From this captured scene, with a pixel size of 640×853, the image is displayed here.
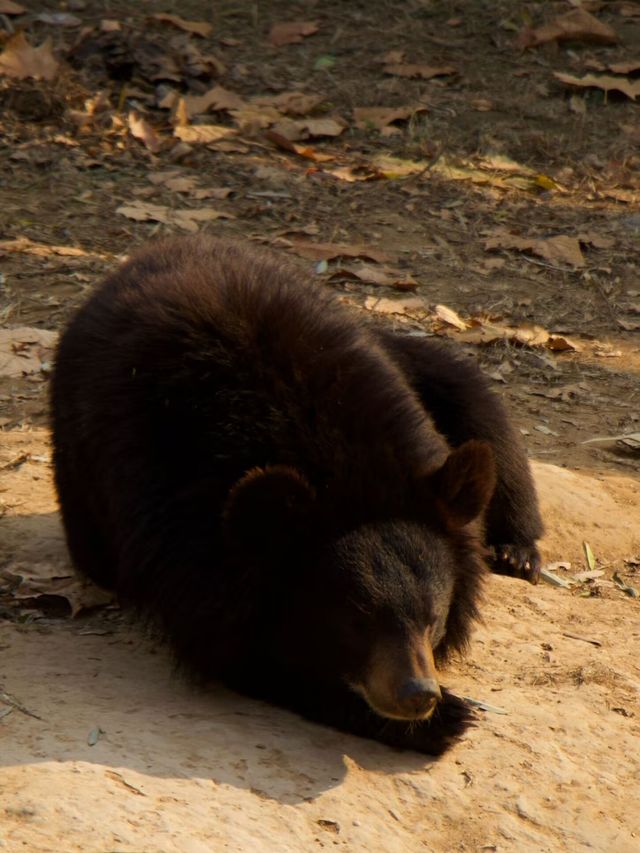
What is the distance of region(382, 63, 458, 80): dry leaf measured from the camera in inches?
473

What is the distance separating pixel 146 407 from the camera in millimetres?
4434

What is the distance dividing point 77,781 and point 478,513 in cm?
154

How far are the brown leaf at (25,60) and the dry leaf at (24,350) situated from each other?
357 cm

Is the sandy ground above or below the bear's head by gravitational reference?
below

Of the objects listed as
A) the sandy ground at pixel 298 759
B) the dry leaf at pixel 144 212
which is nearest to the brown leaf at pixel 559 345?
the dry leaf at pixel 144 212

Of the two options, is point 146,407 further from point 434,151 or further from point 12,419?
point 434,151

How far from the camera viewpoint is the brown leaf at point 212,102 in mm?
11000

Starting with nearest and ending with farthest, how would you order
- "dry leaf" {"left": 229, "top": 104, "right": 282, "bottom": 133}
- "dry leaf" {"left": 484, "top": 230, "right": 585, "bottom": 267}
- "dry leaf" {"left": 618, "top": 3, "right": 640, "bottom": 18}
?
"dry leaf" {"left": 484, "top": 230, "right": 585, "bottom": 267}
"dry leaf" {"left": 229, "top": 104, "right": 282, "bottom": 133}
"dry leaf" {"left": 618, "top": 3, "right": 640, "bottom": 18}

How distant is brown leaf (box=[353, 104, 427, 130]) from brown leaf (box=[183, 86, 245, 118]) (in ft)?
3.27

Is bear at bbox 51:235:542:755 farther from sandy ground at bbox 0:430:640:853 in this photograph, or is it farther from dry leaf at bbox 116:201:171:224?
dry leaf at bbox 116:201:171:224

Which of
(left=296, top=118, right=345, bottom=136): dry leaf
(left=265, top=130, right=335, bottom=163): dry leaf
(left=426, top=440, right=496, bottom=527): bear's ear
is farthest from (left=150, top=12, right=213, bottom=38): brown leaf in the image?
(left=426, top=440, right=496, bottom=527): bear's ear

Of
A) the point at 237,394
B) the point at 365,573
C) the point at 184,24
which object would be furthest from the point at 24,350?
the point at 184,24

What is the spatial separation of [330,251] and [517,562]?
3698 millimetres

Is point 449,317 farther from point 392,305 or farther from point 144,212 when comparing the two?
point 144,212
